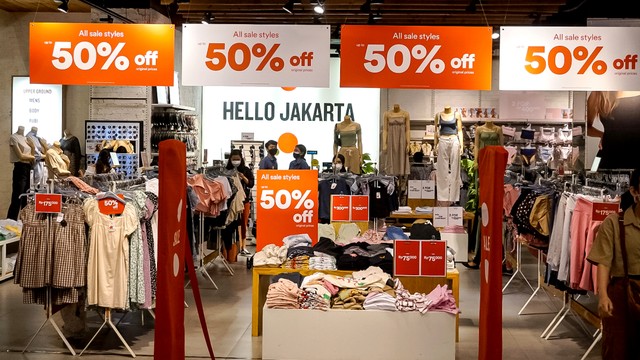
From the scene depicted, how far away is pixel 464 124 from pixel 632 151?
5246mm

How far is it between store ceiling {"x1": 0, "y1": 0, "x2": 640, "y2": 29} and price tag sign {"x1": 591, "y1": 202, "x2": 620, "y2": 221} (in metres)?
5.36

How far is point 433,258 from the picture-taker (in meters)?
6.43

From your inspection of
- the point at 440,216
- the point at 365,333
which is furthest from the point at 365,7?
the point at 365,333

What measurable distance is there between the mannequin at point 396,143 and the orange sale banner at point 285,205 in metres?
5.08

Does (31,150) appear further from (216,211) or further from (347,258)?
(347,258)

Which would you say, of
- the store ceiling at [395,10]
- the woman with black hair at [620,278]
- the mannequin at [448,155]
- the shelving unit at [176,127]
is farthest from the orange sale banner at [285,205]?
the shelving unit at [176,127]

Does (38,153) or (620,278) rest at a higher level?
(38,153)

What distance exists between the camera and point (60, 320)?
307 inches

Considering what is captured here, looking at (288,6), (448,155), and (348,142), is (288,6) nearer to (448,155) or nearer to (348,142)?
(348,142)

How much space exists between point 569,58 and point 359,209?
268cm

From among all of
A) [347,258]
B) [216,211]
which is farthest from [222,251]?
[347,258]

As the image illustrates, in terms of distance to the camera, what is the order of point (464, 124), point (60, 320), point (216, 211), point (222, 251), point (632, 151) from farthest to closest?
point (464, 124), point (632, 151), point (222, 251), point (216, 211), point (60, 320)

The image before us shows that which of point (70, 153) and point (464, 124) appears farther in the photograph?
point (464, 124)

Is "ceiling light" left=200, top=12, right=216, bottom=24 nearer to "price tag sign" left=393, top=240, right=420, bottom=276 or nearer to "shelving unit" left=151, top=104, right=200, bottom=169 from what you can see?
"shelving unit" left=151, top=104, right=200, bottom=169
